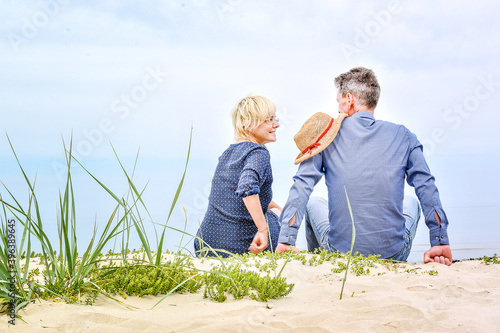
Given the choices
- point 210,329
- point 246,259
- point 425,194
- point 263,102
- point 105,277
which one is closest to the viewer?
point 210,329

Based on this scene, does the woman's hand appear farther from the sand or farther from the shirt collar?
the shirt collar

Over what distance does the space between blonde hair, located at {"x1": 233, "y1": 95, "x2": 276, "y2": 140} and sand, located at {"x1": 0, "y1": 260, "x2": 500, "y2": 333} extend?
169 centimetres

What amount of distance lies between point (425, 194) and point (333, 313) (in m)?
1.94

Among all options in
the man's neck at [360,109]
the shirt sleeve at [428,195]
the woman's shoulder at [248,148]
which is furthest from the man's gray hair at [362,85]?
the woman's shoulder at [248,148]

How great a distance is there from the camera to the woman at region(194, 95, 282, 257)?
4.75 metres

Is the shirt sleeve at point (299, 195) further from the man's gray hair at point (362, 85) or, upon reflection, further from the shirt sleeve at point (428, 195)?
the shirt sleeve at point (428, 195)

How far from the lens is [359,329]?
2828 millimetres

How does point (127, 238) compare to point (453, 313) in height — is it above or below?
above

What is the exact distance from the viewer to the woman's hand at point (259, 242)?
463 cm

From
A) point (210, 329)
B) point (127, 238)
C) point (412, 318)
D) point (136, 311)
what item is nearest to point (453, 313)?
point (412, 318)

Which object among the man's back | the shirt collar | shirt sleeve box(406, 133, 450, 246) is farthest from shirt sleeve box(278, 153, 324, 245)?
shirt sleeve box(406, 133, 450, 246)

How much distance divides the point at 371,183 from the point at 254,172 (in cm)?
99

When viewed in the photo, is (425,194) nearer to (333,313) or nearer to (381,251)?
(381,251)

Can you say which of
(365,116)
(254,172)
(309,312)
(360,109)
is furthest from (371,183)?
(309,312)
